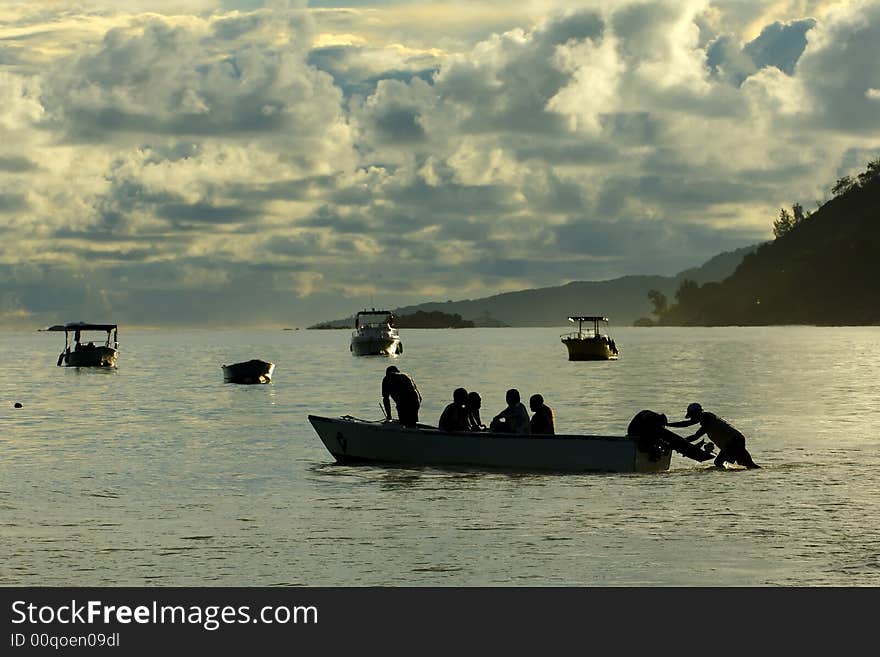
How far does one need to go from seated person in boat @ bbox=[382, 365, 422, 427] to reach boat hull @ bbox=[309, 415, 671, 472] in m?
0.39

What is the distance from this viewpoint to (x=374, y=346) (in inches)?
6393

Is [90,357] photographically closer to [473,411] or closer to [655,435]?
[473,411]

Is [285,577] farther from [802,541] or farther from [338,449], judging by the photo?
[338,449]

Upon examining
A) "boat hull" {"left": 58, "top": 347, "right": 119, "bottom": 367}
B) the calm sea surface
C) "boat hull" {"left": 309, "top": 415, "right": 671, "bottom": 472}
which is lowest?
the calm sea surface

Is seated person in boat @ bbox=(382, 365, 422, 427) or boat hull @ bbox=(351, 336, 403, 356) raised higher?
boat hull @ bbox=(351, 336, 403, 356)

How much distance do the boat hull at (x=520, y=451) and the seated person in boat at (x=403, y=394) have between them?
0.39 m

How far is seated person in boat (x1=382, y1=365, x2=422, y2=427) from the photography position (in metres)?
34.3

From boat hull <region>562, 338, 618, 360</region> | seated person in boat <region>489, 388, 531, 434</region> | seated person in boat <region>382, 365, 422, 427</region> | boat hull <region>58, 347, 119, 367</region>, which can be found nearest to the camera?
seated person in boat <region>489, 388, 531, 434</region>

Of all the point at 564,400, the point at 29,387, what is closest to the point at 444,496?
the point at 564,400

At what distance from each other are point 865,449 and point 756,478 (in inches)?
444

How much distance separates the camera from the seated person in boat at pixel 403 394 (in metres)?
34.3

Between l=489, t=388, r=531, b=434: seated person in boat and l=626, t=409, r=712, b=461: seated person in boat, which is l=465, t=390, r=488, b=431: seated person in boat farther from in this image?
l=626, t=409, r=712, b=461: seated person in boat

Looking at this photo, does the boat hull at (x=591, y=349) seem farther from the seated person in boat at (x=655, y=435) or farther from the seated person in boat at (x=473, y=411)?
the seated person in boat at (x=655, y=435)

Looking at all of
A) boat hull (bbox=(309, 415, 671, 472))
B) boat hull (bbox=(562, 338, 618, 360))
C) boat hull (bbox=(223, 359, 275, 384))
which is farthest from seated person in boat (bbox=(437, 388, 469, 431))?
boat hull (bbox=(562, 338, 618, 360))
